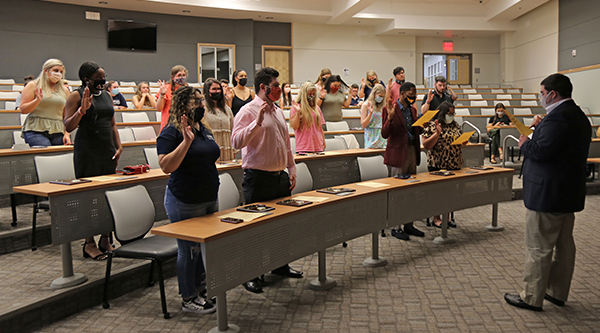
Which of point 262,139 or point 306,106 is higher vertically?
point 306,106

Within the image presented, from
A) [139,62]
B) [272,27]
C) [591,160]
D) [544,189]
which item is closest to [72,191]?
[544,189]

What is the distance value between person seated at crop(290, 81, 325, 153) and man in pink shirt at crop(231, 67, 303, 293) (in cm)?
159

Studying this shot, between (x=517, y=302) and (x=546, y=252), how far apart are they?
40 centimetres

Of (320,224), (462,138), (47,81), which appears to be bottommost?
(320,224)

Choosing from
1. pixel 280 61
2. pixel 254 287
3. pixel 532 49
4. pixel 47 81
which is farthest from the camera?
pixel 280 61

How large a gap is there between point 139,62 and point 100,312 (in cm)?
1154

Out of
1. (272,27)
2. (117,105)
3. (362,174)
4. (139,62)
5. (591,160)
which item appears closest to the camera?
(362,174)

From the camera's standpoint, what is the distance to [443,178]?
438cm

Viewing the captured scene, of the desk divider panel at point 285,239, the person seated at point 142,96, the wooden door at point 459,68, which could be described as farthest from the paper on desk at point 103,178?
the wooden door at point 459,68

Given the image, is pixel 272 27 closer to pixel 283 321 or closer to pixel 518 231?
pixel 518 231

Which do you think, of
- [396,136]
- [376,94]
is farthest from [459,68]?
[396,136]

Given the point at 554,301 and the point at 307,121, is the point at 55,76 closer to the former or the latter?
the point at 307,121

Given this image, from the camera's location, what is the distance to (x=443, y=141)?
4.88 metres

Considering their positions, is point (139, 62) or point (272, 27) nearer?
point (139, 62)
